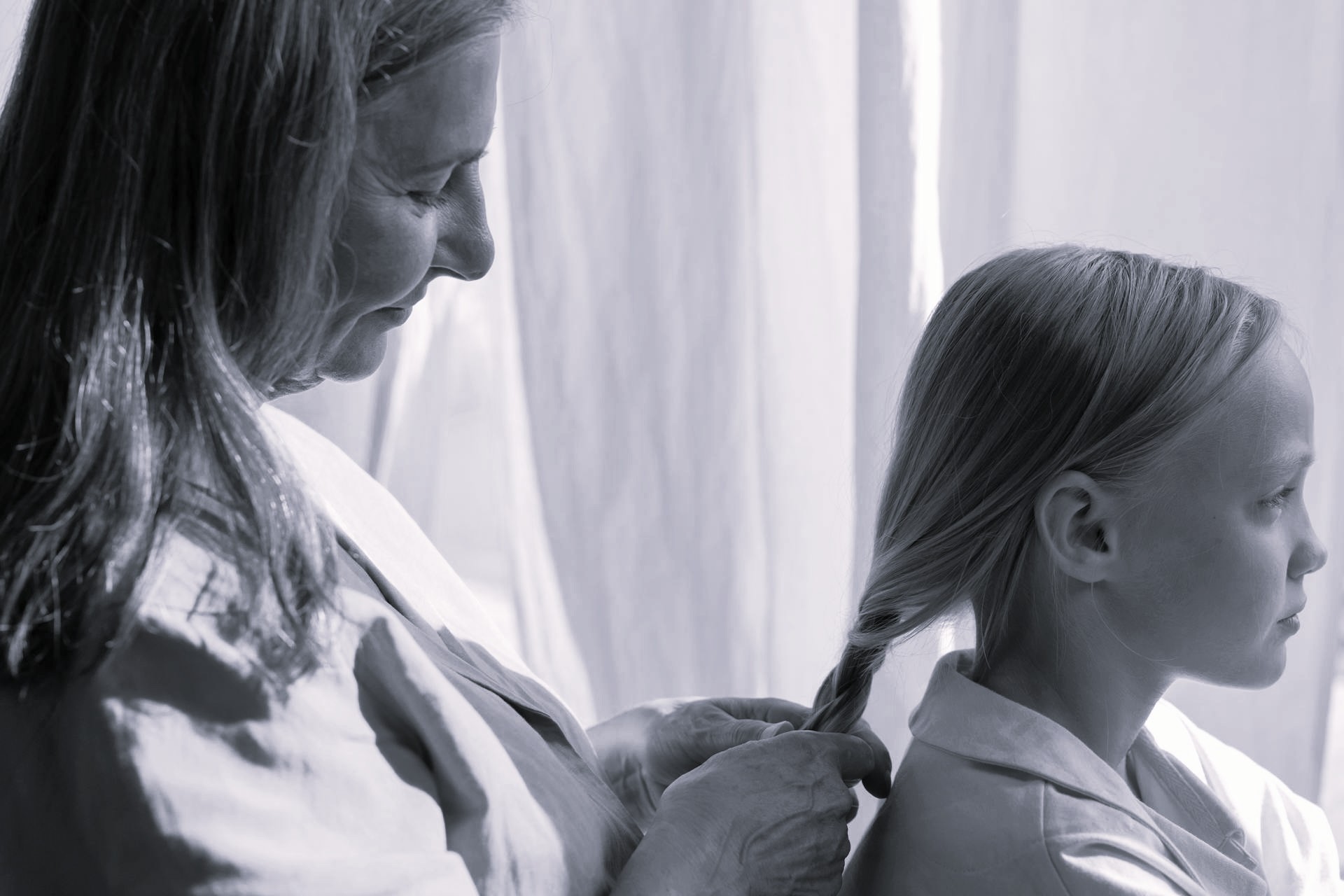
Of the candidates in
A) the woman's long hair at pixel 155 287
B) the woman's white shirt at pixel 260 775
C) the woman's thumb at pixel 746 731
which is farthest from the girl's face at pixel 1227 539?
the woman's long hair at pixel 155 287

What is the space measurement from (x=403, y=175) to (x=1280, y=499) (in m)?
0.54

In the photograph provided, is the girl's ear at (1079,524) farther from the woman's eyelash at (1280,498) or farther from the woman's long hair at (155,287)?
the woman's long hair at (155,287)

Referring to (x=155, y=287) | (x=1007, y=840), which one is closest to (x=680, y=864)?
(x=1007, y=840)

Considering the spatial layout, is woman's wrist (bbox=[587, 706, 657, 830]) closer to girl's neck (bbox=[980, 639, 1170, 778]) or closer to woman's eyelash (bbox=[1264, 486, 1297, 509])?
girl's neck (bbox=[980, 639, 1170, 778])

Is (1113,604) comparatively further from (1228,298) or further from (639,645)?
(639,645)

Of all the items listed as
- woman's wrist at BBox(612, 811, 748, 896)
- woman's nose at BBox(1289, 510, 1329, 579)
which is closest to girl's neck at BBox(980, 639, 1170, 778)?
woman's nose at BBox(1289, 510, 1329, 579)

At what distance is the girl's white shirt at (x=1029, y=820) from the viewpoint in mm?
704

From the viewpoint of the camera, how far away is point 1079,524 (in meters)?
0.78

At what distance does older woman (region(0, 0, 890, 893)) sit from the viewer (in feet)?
1.79

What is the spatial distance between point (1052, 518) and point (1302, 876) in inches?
14.2

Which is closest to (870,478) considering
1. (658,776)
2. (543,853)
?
(658,776)

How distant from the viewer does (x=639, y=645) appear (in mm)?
1602

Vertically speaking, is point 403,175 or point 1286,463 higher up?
point 403,175

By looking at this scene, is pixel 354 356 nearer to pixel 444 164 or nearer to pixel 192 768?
pixel 444 164
